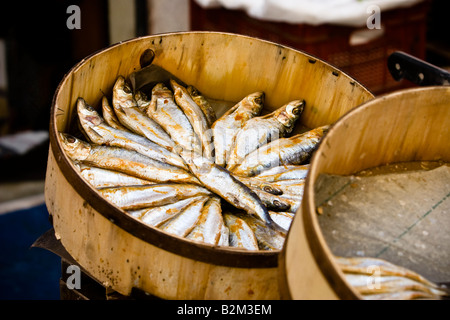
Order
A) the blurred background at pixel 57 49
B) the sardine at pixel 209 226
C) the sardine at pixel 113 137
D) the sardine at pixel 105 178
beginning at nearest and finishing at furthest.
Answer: the sardine at pixel 209 226 → the sardine at pixel 105 178 → the sardine at pixel 113 137 → the blurred background at pixel 57 49

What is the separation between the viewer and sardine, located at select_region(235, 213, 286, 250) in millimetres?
2285

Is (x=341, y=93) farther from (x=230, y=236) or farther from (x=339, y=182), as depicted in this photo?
(x=339, y=182)

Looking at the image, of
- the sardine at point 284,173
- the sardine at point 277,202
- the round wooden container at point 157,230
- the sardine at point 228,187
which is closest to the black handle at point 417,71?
the round wooden container at point 157,230

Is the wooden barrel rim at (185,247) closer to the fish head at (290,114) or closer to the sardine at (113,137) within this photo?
the sardine at (113,137)

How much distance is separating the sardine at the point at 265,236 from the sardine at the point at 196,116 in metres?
0.64

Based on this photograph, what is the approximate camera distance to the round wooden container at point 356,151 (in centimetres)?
127

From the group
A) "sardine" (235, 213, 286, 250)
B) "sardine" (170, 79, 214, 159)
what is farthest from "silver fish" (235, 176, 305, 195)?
"sardine" (170, 79, 214, 159)

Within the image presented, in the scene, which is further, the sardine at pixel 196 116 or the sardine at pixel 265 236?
the sardine at pixel 196 116

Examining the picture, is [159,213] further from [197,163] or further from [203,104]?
[203,104]

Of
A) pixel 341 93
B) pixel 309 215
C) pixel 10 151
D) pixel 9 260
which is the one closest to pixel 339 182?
pixel 309 215

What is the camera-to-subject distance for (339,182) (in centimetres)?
163

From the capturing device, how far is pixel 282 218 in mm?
2453

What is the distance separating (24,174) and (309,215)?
544 centimetres
